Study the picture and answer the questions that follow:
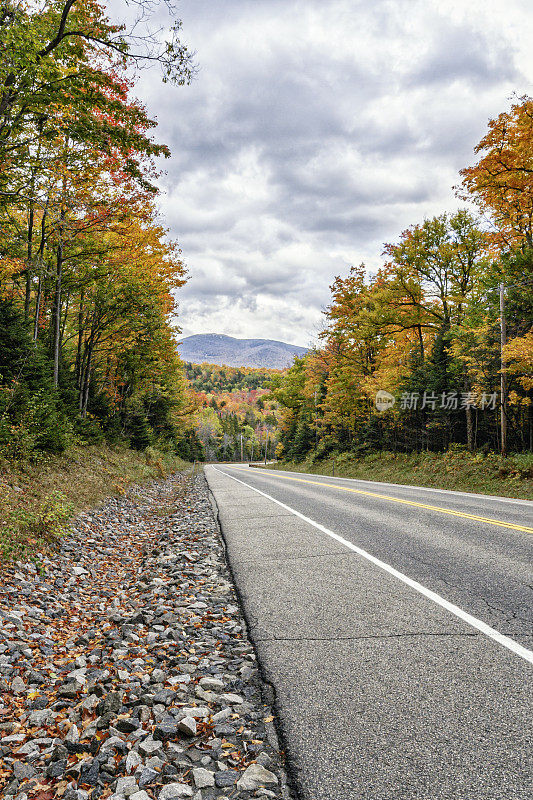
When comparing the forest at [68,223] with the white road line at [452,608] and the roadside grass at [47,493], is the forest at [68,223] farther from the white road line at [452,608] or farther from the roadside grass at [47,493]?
the white road line at [452,608]

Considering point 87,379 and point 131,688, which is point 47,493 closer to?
point 131,688

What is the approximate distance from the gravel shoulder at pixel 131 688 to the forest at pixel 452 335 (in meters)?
14.0

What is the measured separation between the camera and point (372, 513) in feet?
30.6

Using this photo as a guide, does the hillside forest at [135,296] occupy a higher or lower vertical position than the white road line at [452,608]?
higher

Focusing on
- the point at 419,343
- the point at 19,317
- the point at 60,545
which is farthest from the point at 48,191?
the point at 419,343

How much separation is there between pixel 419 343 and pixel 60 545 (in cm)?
2369

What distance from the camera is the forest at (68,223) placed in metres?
7.74

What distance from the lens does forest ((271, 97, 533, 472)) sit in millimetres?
15086

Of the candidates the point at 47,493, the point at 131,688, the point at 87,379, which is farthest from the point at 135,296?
the point at 131,688

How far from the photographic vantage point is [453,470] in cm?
1916

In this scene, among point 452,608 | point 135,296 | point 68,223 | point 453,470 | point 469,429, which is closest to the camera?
point 452,608

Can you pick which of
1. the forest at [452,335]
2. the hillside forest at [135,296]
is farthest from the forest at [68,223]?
the forest at [452,335]

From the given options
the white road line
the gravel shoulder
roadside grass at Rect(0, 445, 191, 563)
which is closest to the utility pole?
the white road line

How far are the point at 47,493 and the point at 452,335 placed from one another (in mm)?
19703
